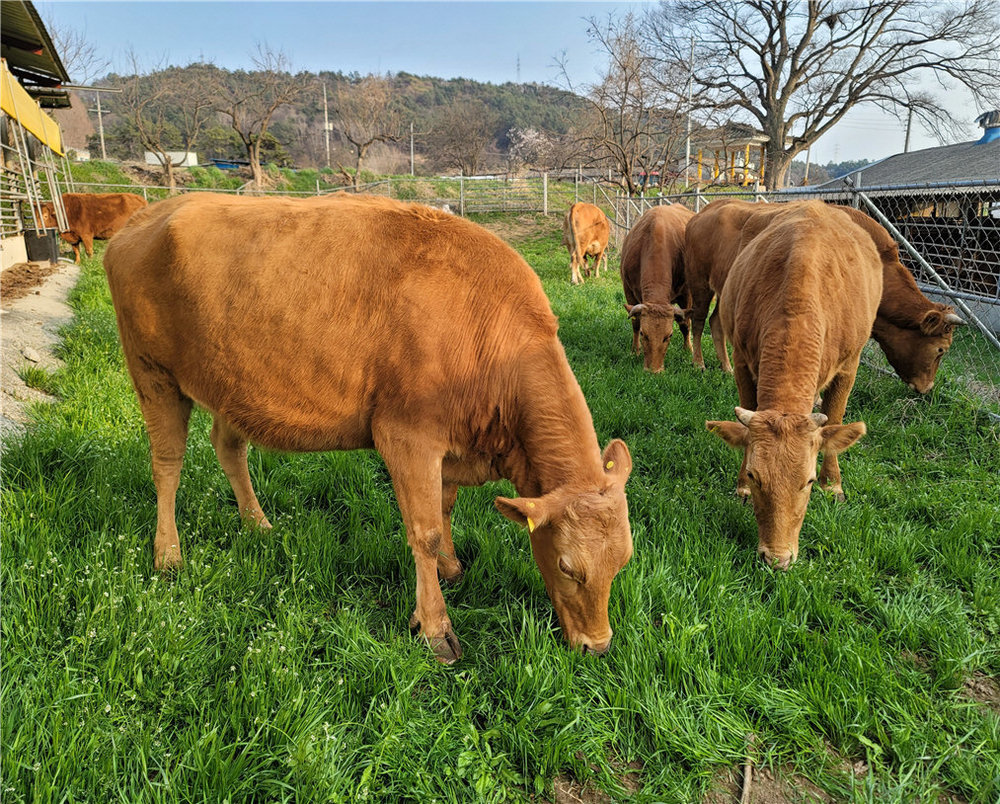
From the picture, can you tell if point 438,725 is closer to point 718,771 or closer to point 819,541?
point 718,771

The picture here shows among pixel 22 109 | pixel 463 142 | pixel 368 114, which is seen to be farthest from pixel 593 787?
pixel 463 142

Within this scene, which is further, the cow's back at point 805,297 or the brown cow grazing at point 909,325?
the brown cow grazing at point 909,325

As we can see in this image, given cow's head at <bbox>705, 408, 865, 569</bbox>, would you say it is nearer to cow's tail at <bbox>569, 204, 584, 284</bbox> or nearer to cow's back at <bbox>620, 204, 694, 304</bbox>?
cow's back at <bbox>620, 204, 694, 304</bbox>

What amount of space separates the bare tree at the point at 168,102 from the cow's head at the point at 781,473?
37.9 m

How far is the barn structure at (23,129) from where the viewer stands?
11086 millimetres

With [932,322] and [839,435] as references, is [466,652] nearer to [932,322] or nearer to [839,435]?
[839,435]

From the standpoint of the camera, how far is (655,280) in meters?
9.09

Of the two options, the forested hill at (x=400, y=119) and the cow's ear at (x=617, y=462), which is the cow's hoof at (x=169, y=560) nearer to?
the cow's ear at (x=617, y=462)

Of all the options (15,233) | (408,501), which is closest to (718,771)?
(408,501)

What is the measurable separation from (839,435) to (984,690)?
4.90 feet

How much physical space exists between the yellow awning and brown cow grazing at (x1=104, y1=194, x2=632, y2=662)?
9963 mm

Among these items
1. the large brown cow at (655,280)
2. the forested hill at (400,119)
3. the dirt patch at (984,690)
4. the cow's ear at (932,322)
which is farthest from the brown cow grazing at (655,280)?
the forested hill at (400,119)

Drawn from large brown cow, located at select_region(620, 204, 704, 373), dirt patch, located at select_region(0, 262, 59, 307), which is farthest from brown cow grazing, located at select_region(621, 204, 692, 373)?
dirt patch, located at select_region(0, 262, 59, 307)

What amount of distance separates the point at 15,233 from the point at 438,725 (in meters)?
13.6
